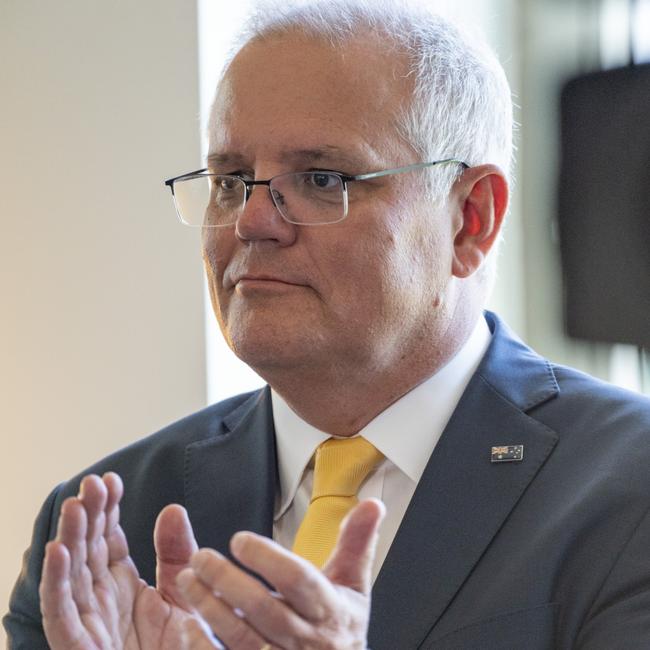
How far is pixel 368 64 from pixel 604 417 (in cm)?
64

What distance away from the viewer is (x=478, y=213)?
6.07 feet

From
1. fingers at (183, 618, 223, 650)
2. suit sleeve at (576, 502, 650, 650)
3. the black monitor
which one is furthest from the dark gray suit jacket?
the black monitor

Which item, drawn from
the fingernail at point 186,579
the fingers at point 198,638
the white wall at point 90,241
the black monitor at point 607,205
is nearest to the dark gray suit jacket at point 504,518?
the fingers at point 198,638

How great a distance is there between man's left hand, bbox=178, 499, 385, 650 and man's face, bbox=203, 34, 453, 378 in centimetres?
57

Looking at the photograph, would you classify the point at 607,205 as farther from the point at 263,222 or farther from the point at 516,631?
the point at 516,631

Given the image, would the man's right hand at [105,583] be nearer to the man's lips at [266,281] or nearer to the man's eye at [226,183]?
the man's lips at [266,281]

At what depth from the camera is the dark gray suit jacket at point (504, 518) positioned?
4.90ft

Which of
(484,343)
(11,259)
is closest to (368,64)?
(484,343)

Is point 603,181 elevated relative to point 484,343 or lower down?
elevated

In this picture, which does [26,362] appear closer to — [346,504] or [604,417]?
[346,504]

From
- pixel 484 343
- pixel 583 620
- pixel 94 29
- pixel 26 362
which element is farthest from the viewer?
pixel 26 362

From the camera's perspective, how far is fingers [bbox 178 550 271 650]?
1111 millimetres

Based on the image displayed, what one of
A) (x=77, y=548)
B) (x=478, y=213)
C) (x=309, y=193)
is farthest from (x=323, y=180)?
(x=77, y=548)

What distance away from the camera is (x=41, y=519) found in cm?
199
